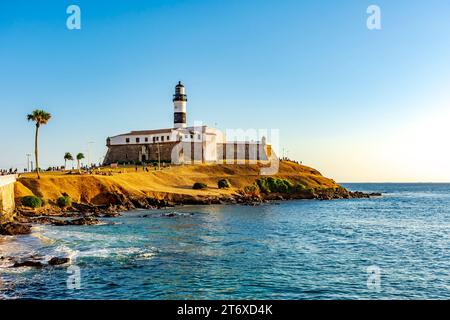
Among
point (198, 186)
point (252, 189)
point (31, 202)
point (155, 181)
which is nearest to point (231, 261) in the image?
point (31, 202)

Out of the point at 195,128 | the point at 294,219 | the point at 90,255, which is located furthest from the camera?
the point at 195,128

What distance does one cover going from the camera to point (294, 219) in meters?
58.0

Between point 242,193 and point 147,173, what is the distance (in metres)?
21.6

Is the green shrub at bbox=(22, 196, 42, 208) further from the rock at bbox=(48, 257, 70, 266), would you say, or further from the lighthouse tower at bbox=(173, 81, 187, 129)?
the lighthouse tower at bbox=(173, 81, 187, 129)

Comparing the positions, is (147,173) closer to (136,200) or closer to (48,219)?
(136,200)

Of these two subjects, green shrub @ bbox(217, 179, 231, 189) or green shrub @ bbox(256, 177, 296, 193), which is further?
green shrub @ bbox(256, 177, 296, 193)

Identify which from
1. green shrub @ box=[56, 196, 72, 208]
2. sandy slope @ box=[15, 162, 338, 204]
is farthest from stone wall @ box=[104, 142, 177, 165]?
green shrub @ box=[56, 196, 72, 208]

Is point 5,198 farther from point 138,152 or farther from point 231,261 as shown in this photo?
point 138,152

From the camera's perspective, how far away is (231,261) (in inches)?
1110

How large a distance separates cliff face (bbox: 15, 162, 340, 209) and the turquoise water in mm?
20796

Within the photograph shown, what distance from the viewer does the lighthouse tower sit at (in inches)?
4643

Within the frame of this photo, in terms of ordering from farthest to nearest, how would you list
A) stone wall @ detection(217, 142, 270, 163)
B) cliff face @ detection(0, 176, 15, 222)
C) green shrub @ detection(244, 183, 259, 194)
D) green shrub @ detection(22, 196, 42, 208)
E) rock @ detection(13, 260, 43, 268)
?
stone wall @ detection(217, 142, 270, 163) < green shrub @ detection(244, 183, 259, 194) < green shrub @ detection(22, 196, 42, 208) < cliff face @ detection(0, 176, 15, 222) < rock @ detection(13, 260, 43, 268)

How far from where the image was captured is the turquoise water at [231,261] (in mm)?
20906
